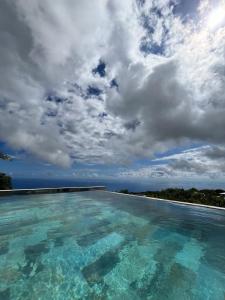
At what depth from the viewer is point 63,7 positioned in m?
6.73

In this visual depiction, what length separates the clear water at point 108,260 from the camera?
8.89ft

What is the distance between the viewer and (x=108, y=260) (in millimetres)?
3764

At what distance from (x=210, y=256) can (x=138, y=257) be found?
1853 mm

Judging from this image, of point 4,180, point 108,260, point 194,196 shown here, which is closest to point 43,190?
point 4,180

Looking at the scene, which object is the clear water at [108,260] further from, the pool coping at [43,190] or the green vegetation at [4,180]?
the green vegetation at [4,180]

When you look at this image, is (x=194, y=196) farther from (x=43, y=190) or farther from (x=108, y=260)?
(x=43, y=190)

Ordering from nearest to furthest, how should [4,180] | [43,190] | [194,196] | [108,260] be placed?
[108,260] < [194,196] < [43,190] < [4,180]

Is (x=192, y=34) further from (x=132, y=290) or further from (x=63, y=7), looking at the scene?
(x=132, y=290)

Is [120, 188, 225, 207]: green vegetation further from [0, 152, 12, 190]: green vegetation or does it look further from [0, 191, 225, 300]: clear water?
[0, 152, 12, 190]: green vegetation

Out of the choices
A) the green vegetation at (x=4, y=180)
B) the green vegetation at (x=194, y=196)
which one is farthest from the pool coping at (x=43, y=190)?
the green vegetation at (x=194, y=196)

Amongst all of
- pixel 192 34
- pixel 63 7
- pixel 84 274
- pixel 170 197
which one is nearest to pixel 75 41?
pixel 63 7

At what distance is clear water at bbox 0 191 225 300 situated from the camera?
2.71 m

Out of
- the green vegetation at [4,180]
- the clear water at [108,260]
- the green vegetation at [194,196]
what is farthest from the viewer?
the green vegetation at [4,180]

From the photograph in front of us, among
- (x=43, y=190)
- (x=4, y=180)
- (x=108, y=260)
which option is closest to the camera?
(x=108, y=260)
